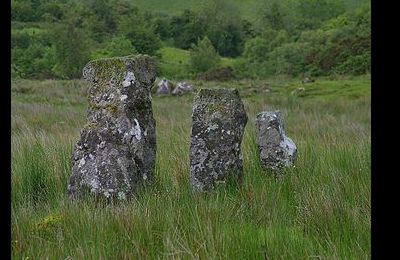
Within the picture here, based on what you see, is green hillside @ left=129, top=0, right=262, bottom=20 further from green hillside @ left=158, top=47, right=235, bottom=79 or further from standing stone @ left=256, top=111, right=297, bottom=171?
standing stone @ left=256, top=111, right=297, bottom=171

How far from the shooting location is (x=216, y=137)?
5.42 metres

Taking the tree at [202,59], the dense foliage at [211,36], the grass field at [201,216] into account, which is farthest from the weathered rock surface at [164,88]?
the tree at [202,59]

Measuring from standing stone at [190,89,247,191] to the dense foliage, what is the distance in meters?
40.0

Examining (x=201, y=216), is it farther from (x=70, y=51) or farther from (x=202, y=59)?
(x=202, y=59)

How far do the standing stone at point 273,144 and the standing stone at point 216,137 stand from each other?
73cm

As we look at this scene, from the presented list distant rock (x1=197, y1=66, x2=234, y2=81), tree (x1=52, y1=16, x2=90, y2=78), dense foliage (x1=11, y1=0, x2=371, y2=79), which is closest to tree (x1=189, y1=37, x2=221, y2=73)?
dense foliage (x1=11, y1=0, x2=371, y2=79)

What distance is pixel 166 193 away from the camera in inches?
184

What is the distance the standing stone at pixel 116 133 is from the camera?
501 cm

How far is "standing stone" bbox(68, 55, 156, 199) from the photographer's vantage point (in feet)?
16.4

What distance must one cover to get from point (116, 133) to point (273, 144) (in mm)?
1901

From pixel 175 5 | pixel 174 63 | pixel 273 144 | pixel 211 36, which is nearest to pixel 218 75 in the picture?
pixel 174 63

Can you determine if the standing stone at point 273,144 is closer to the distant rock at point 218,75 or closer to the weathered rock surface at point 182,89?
the weathered rock surface at point 182,89
